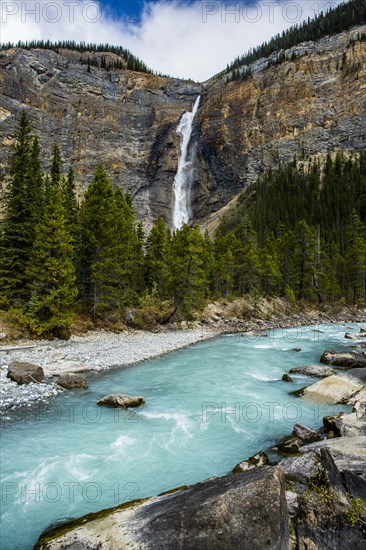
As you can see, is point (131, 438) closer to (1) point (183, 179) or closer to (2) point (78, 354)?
(2) point (78, 354)

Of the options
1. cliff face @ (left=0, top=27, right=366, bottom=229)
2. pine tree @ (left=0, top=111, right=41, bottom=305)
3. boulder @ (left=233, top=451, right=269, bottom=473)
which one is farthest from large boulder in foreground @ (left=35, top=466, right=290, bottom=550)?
cliff face @ (left=0, top=27, right=366, bottom=229)

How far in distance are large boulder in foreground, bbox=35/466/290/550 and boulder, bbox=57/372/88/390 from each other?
8.51 metres

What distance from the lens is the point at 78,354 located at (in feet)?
61.0

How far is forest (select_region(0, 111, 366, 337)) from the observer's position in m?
22.6

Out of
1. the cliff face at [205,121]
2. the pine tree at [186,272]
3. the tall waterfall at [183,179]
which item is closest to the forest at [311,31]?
the cliff face at [205,121]

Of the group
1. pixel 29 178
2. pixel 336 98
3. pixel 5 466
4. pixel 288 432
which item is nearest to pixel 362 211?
pixel 336 98

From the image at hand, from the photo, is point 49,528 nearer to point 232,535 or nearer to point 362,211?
point 232,535

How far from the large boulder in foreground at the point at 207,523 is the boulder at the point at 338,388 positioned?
8.69m

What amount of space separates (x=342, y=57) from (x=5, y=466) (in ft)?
456

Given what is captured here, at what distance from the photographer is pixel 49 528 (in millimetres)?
5949

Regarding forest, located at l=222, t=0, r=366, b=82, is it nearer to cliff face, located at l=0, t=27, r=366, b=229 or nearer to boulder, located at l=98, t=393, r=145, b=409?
cliff face, located at l=0, t=27, r=366, b=229

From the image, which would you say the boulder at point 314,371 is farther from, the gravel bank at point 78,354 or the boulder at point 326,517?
the boulder at point 326,517

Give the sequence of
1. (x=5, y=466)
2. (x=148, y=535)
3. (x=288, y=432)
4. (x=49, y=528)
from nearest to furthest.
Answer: (x=148, y=535) < (x=49, y=528) < (x=5, y=466) < (x=288, y=432)

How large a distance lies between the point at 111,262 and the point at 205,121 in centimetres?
10460
